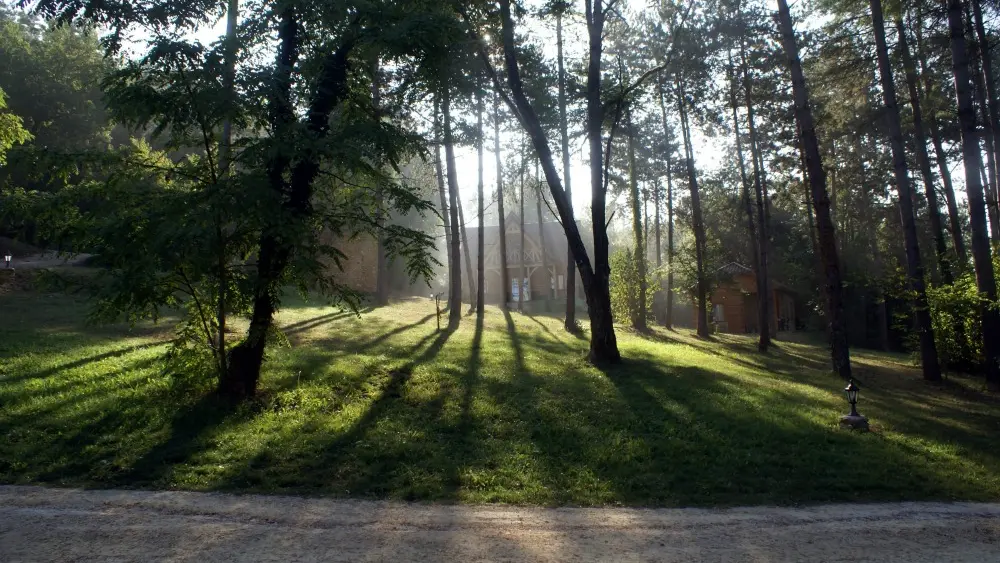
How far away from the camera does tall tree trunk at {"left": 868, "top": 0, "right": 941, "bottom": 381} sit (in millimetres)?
16078

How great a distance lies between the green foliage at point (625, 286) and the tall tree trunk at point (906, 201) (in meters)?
11.9

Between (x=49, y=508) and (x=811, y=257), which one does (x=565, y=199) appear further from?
(x=811, y=257)

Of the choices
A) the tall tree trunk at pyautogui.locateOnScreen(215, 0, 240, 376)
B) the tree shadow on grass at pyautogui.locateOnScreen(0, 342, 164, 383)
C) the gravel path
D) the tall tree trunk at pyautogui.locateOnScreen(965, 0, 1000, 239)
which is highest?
the tall tree trunk at pyautogui.locateOnScreen(965, 0, 1000, 239)

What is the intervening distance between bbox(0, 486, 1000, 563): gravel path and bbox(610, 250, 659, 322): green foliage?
69.0ft

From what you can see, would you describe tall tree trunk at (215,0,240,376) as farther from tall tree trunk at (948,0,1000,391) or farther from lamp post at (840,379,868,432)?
tall tree trunk at (948,0,1000,391)

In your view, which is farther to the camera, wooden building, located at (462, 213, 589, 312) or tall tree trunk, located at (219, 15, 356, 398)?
wooden building, located at (462, 213, 589, 312)

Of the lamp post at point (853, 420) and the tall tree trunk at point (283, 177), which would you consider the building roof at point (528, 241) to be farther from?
the lamp post at point (853, 420)

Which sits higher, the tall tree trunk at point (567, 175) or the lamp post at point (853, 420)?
the tall tree trunk at point (567, 175)

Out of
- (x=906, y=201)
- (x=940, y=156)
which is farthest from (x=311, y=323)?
(x=940, y=156)

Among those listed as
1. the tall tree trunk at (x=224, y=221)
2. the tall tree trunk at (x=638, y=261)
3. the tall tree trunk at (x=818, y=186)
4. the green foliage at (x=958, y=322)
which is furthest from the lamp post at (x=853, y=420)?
the tall tree trunk at (x=638, y=261)

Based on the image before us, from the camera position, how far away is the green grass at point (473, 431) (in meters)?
7.02

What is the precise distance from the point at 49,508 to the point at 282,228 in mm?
3826

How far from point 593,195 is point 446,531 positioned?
10585 mm

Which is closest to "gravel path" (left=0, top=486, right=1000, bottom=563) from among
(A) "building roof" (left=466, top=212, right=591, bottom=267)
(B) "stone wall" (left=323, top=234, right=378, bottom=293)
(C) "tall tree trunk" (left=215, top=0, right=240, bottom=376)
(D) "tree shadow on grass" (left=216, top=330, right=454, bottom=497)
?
(D) "tree shadow on grass" (left=216, top=330, right=454, bottom=497)
